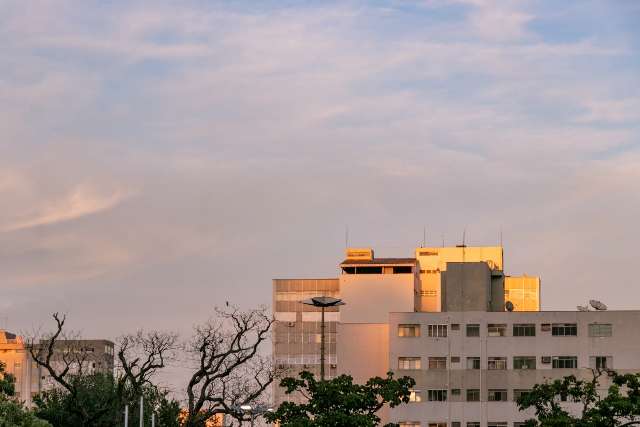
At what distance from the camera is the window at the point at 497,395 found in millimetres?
137250

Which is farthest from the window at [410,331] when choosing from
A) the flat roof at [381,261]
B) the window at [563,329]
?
the flat roof at [381,261]

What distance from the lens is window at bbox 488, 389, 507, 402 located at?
137m

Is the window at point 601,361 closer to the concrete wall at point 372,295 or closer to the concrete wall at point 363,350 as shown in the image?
the concrete wall at point 363,350

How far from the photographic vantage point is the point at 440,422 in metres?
138

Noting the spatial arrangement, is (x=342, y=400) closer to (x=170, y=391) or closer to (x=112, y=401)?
(x=112, y=401)

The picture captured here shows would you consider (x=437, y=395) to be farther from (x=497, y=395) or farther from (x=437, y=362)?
(x=497, y=395)

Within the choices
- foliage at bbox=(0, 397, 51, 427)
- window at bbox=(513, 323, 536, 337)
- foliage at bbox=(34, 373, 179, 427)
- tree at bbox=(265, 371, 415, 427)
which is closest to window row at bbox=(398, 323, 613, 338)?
window at bbox=(513, 323, 536, 337)

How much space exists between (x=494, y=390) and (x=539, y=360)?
17.8ft

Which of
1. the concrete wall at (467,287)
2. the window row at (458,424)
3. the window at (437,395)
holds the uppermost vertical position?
the concrete wall at (467,287)

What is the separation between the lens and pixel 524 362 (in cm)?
13700

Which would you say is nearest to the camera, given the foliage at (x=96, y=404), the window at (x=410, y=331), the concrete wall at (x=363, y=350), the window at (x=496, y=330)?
the foliage at (x=96, y=404)

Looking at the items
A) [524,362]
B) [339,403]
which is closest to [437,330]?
[524,362]

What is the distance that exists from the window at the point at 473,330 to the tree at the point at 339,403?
64026 millimetres

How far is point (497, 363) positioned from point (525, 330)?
4.37 m
